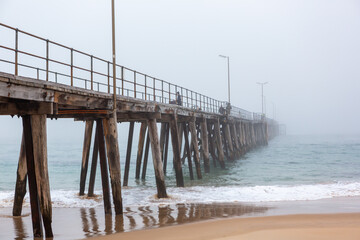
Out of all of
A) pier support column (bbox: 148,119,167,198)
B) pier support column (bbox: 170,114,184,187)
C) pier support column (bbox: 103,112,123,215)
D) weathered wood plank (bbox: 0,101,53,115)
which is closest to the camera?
weathered wood plank (bbox: 0,101,53,115)

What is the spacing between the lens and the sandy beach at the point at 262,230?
7.53 m

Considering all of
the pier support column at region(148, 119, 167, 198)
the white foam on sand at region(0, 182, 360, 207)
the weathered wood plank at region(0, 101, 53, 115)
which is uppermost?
the weathered wood plank at region(0, 101, 53, 115)

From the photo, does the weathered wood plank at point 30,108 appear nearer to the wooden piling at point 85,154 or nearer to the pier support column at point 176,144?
the wooden piling at point 85,154

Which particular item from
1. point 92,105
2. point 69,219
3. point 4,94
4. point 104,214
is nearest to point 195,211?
point 104,214

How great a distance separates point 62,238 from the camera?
806 centimetres

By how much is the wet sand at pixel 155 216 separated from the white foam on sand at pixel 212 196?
1034 mm

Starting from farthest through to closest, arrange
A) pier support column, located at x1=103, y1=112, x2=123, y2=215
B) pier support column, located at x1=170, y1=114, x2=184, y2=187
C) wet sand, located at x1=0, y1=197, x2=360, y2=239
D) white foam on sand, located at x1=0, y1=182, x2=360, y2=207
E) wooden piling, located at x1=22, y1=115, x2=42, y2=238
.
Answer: pier support column, located at x1=170, y1=114, x2=184, y2=187 → white foam on sand, located at x1=0, y1=182, x2=360, y2=207 → pier support column, located at x1=103, y1=112, x2=123, y2=215 → wet sand, located at x1=0, y1=197, x2=360, y2=239 → wooden piling, located at x1=22, y1=115, x2=42, y2=238

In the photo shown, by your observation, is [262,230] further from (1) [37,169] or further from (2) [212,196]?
(2) [212,196]

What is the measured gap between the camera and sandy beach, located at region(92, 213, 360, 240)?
297 inches

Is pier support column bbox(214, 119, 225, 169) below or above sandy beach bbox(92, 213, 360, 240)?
above

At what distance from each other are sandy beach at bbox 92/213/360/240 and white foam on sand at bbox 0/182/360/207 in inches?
165

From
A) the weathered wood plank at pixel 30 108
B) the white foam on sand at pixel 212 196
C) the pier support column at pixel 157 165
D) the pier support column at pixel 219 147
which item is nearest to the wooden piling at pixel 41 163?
the weathered wood plank at pixel 30 108

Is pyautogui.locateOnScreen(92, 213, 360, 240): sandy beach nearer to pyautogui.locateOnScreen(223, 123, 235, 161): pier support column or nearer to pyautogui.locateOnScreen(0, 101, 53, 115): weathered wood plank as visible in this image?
pyautogui.locateOnScreen(0, 101, 53, 115): weathered wood plank

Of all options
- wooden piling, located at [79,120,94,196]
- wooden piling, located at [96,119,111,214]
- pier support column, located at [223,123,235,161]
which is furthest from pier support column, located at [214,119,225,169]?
wooden piling, located at [96,119,111,214]
